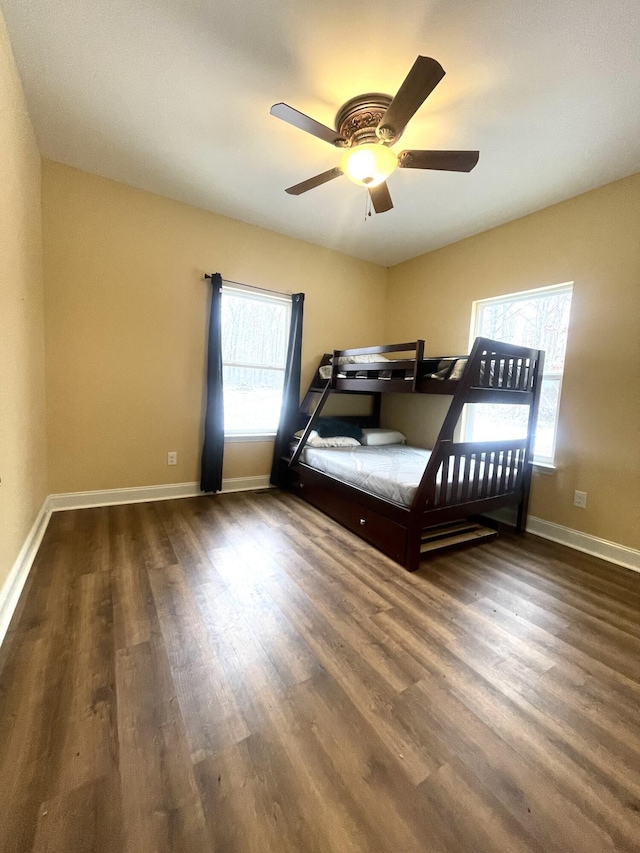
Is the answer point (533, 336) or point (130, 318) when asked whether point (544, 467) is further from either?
point (130, 318)

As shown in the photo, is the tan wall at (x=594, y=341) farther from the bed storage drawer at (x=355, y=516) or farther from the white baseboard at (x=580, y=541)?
the bed storage drawer at (x=355, y=516)

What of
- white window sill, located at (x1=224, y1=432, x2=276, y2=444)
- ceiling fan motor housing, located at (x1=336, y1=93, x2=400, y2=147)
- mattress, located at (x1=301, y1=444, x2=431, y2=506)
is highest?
ceiling fan motor housing, located at (x1=336, y1=93, x2=400, y2=147)

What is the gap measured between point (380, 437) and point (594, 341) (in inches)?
78.1

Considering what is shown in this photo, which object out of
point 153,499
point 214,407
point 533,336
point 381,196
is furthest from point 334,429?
point 381,196

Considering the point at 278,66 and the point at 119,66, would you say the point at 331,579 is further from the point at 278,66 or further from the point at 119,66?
the point at 119,66

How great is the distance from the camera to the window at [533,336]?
2791 millimetres

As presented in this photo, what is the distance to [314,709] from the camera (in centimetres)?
123

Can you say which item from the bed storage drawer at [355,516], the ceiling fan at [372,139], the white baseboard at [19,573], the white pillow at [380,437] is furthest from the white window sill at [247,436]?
the ceiling fan at [372,139]

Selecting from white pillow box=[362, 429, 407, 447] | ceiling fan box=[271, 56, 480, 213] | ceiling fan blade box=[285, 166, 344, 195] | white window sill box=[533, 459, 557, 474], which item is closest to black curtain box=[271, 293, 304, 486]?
white pillow box=[362, 429, 407, 447]

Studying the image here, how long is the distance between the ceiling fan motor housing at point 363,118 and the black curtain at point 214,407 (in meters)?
1.69

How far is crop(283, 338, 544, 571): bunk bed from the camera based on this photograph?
7.40 ft

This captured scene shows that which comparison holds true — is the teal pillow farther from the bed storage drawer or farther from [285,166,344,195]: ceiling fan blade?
[285,166,344,195]: ceiling fan blade

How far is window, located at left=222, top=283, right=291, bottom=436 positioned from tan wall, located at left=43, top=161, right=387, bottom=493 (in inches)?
6.7

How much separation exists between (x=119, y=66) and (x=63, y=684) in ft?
9.28
